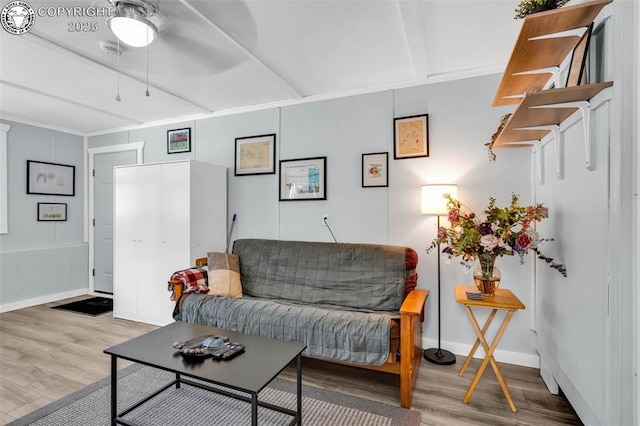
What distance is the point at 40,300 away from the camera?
163 inches

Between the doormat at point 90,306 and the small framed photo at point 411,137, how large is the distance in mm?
3932

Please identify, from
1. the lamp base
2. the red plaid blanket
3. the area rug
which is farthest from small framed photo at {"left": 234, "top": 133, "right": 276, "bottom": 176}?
the lamp base

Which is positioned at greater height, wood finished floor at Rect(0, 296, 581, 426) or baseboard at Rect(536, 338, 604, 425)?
baseboard at Rect(536, 338, 604, 425)

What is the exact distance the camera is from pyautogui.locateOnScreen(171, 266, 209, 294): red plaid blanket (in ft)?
9.10

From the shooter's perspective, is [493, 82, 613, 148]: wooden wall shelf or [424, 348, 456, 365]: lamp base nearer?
[493, 82, 613, 148]: wooden wall shelf

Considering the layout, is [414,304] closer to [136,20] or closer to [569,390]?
[569,390]

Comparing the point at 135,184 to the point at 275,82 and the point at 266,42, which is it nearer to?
the point at 275,82

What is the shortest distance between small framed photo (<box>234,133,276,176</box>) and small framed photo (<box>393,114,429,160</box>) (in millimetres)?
1347

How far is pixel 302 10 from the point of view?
1.92m

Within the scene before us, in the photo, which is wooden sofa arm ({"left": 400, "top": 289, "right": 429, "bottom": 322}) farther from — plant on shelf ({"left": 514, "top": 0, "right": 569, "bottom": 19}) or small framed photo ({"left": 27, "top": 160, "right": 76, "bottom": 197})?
small framed photo ({"left": 27, "top": 160, "right": 76, "bottom": 197})

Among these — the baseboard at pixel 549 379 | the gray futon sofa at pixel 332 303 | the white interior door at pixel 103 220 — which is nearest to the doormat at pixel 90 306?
the white interior door at pixel 103 220

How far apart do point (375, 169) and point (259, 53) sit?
1.42 m

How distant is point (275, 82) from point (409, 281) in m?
2.16

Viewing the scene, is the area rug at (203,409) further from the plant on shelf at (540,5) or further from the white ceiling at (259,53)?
the white ceiling at (259,53)
